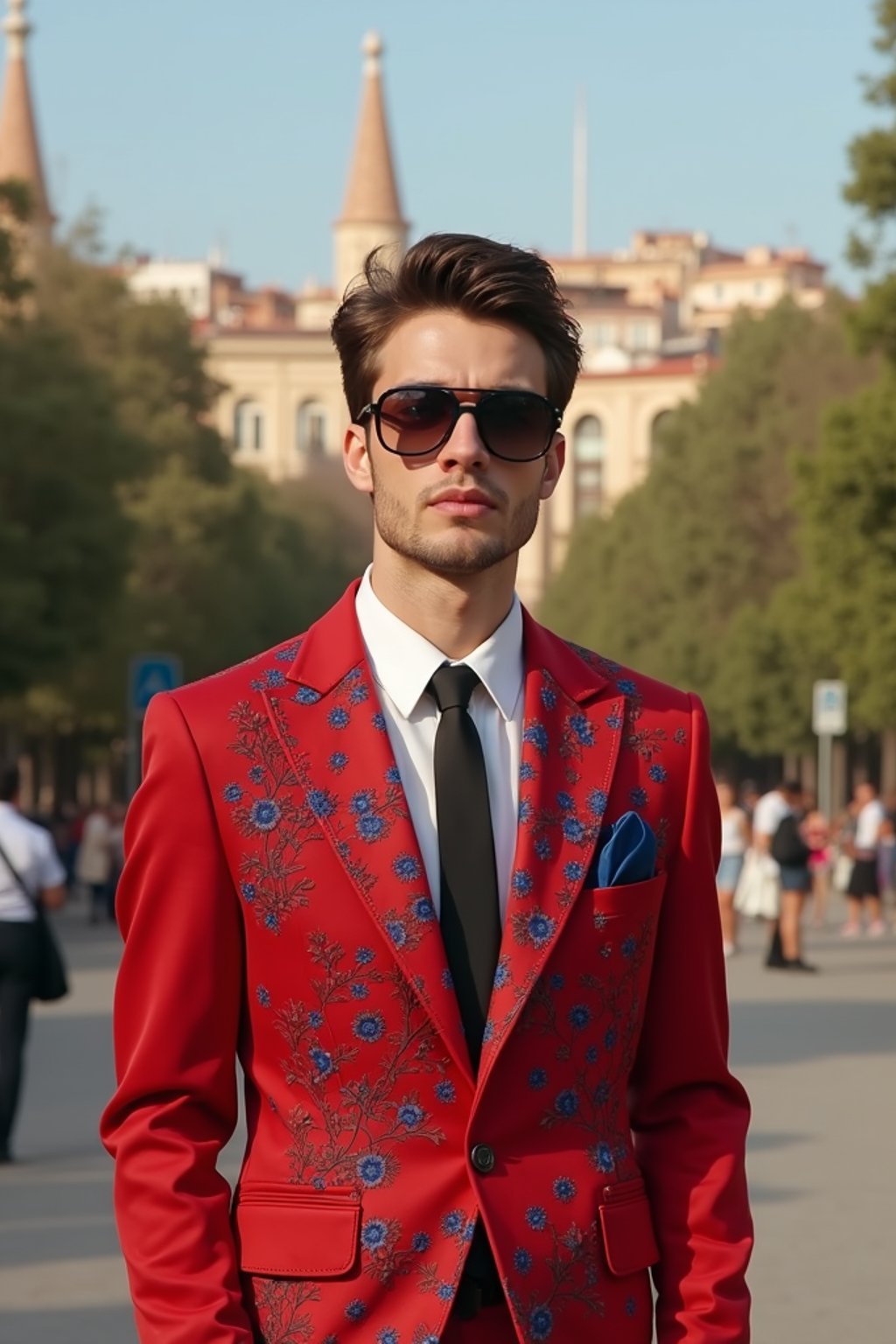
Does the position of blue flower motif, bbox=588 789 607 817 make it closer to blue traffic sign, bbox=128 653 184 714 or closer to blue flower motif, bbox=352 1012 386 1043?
blue flower motif, bbox=352 1012 386 1043

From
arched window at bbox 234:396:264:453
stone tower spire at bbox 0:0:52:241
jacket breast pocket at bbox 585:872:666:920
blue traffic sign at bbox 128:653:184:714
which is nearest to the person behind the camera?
jacket breast pocket at bbox 585:872:666:920

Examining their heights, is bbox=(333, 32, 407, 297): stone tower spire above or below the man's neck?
above

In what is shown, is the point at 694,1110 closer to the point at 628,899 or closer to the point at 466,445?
the point at 628,899

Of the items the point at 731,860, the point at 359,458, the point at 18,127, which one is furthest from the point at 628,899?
the point at 18,127

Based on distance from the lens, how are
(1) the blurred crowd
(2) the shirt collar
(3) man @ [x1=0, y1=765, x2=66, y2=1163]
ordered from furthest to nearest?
(1) the blurred crowd < (3) man @ [x1=0, y1=765, x2=66, y2=1163] < (2) the shirt collar

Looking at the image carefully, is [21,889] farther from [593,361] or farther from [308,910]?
[593,361]

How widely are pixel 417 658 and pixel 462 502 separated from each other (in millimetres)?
220

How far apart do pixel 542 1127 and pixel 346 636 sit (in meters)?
0.71

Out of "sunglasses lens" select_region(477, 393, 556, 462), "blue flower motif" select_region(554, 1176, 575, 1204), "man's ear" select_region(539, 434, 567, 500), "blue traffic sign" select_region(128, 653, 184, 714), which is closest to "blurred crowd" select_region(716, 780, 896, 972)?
"blue traffic sign" select_region(128, 653, 184, 714)

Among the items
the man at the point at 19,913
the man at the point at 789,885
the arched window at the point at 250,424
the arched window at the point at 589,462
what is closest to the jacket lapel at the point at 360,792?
the man at the point at 19,913

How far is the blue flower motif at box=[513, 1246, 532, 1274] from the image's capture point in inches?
141

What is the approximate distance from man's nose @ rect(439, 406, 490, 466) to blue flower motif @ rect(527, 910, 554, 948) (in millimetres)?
582

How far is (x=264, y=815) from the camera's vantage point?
3779 mm

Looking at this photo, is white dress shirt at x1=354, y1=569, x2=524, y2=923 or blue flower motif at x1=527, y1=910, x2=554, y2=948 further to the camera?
white dress shirt at x1=354, y1=569, x2=524, y2=923
